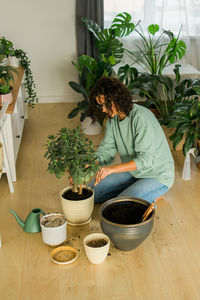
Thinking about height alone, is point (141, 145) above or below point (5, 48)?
below

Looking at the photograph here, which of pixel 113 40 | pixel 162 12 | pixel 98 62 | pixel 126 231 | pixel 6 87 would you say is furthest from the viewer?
pixel 162 12

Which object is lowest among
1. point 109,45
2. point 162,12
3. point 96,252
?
point 96,252

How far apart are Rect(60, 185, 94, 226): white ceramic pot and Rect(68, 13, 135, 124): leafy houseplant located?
140cm

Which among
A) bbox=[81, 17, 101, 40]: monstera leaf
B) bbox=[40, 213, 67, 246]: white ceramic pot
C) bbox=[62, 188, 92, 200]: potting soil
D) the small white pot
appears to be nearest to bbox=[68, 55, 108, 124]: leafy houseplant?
bbox=[81, 17, 101, 40]: monstera leaf

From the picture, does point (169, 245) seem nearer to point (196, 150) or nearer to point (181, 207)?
point (181, 207)

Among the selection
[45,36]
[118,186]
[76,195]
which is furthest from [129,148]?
[45,36]

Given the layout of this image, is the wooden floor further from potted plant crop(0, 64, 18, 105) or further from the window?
the window

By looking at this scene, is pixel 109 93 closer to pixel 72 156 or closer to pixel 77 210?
pixel 72 156

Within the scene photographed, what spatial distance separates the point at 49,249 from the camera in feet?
8.34

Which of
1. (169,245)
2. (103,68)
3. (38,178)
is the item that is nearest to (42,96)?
(103,68)

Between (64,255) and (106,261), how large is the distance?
0.25 m

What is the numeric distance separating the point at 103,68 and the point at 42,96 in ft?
4.86

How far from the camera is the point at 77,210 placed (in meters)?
2.66

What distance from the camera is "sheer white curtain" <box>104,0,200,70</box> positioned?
4898 mm
